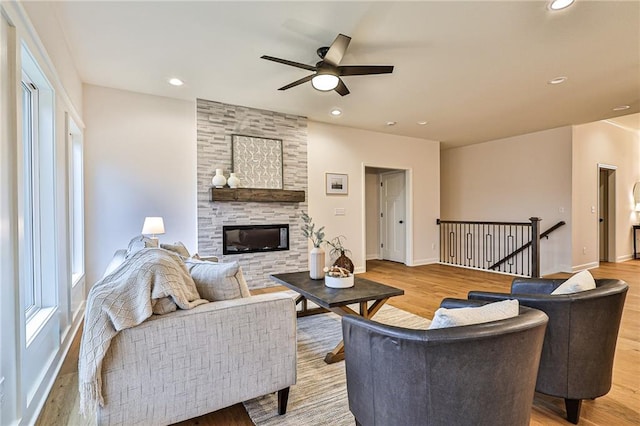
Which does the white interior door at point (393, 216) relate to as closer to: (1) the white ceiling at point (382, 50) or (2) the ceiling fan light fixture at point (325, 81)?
(1) the white ceiling at point (382, 50)

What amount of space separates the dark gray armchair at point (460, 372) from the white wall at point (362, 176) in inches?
164

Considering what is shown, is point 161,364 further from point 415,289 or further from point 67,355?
point 415,289

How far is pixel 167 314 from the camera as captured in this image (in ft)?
4.82

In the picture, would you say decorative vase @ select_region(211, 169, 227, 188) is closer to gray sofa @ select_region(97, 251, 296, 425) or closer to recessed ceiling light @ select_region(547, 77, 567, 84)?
gray sofa @ select_region(97, 251, 296, 425)

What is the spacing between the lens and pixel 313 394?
1.95 m

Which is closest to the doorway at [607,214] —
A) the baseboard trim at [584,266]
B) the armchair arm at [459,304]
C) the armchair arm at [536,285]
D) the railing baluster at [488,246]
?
the baseboard trim at [584,266]

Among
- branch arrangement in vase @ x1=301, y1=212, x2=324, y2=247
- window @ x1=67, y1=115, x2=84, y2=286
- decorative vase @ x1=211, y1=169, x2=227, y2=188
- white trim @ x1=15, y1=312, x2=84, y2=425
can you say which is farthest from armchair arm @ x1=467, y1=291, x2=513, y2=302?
window @ x1=67, y1=115, x2=84, y2=286

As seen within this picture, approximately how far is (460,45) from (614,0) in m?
A: 1.02

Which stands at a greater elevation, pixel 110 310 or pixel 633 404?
pixel 110 310

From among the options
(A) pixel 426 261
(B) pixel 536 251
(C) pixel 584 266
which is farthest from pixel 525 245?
(A) pixel 426 261

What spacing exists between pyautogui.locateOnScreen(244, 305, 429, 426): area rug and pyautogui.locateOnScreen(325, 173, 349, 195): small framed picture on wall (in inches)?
113

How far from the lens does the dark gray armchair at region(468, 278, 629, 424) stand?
1.59 meters

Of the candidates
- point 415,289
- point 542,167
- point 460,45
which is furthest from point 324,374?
point 542,167

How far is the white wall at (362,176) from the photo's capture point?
210 inches
